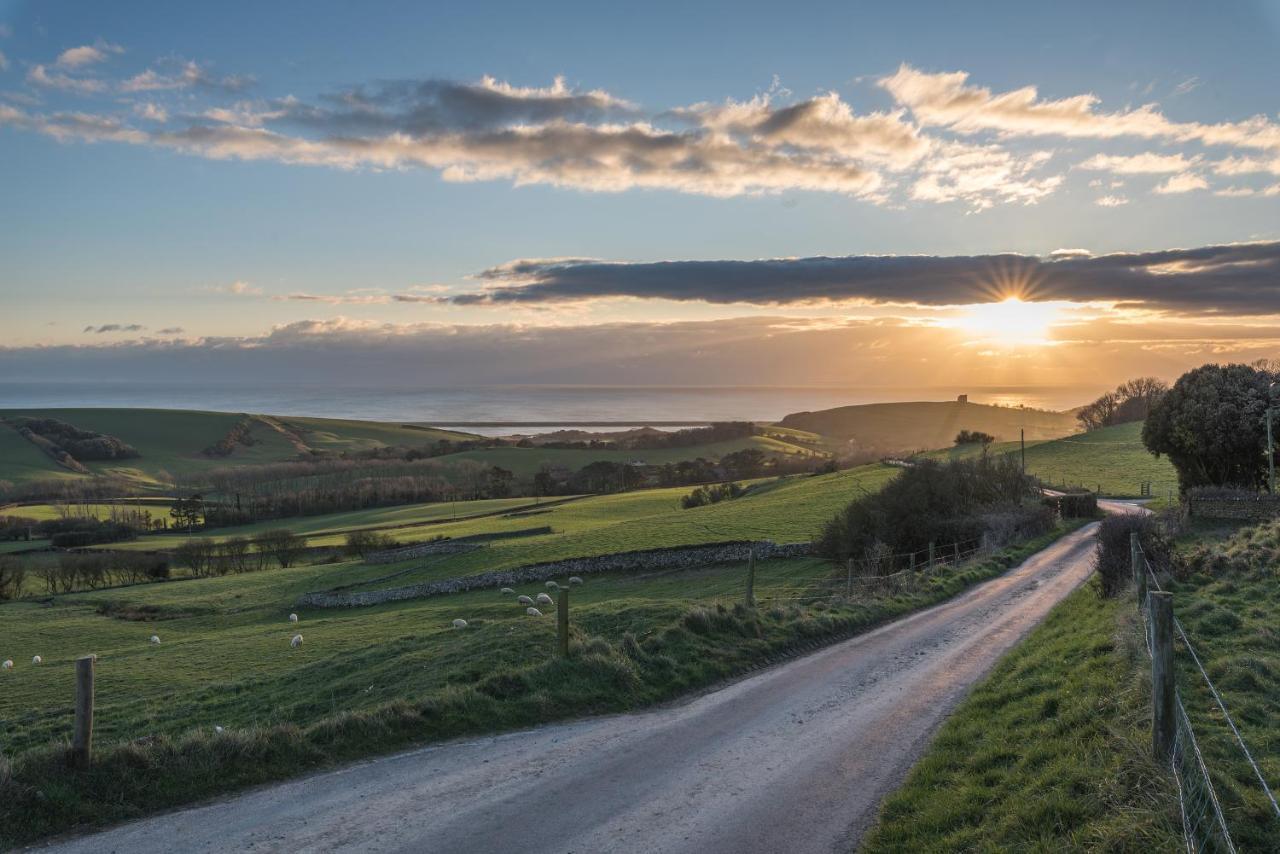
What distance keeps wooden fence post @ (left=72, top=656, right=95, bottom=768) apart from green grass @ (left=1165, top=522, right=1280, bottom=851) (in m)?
12.5

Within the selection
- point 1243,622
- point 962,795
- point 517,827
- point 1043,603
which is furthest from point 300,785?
point 1043,603

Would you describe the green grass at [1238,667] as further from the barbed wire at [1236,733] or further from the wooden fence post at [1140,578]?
the wooden fence post at [1140,578]

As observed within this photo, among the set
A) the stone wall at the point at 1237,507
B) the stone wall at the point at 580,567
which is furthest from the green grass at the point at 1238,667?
the stone wall at the point at 580,567

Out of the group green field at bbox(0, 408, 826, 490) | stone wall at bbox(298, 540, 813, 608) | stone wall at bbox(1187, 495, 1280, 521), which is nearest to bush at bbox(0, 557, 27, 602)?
stone wall at bbox(298, 540, 813, 608)

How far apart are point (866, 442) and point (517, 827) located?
17388cm

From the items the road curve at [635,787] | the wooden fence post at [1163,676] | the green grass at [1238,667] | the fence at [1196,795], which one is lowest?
the road curve at [635,787]

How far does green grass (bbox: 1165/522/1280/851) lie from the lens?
755 cm

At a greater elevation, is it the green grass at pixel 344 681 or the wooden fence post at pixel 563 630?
the wooden fence post at pixel 563 630

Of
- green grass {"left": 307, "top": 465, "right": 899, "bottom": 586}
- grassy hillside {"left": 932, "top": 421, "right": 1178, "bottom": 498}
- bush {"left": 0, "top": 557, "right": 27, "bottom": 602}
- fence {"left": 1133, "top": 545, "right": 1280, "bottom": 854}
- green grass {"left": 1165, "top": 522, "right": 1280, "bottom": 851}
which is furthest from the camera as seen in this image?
grassy hillside {"left": 932, "top": 421, "right": 1178, "bottom": 498}

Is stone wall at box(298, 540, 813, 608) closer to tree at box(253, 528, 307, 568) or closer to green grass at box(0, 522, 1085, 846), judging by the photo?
green grass at box(0, 522, 1085, 846)

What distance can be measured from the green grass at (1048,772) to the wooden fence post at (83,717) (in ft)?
31.1

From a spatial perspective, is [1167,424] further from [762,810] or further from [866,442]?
[866,442]

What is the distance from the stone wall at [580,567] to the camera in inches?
1651

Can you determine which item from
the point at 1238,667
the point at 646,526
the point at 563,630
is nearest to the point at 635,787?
the point at 563,630
